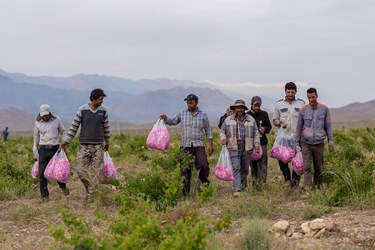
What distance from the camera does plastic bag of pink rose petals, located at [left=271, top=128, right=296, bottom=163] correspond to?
8.80 metres

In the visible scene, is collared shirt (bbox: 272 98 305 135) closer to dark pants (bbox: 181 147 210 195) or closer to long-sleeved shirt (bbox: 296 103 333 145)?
long-sleeved shirt (bbox: 296 103 333 145)

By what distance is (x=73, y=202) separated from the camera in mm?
8836

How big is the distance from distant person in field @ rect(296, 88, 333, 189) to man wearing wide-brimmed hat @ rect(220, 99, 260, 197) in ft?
2.32

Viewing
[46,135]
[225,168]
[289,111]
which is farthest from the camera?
[46,135]

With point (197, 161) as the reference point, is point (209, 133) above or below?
above

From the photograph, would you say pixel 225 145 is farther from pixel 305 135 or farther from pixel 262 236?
pixel 262 236

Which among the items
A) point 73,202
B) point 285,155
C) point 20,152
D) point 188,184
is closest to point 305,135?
point 285,155

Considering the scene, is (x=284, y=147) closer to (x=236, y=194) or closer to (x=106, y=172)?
(x=236, y=194)

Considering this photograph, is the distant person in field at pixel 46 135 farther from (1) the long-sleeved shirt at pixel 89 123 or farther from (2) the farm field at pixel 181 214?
(2) the farm field at pixel 181 214

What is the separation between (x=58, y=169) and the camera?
8586 millimetres

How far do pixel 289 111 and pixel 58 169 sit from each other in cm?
370

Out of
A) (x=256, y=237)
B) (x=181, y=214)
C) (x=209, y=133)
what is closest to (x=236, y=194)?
(x=209, y=133)

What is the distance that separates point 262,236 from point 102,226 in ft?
7.65

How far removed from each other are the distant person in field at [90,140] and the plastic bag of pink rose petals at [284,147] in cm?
273
